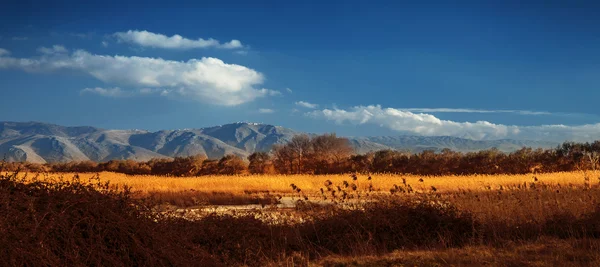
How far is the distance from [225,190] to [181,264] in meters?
16.9

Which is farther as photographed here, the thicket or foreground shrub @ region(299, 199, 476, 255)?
foreground shrub @ region(299, 199, 476, 255)

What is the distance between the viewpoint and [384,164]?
49.8 m

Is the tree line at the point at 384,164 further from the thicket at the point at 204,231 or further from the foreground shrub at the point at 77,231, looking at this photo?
the foreground shrub at the point at 77,231

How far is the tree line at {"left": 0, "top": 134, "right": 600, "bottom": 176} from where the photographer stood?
44.6 m

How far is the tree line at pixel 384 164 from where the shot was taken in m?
44.6

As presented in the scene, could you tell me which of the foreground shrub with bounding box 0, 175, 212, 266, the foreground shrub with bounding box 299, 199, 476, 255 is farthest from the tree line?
the foreground shrub with bounding box 0, 175, 212, 266

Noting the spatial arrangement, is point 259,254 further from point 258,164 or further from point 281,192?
point 258,164

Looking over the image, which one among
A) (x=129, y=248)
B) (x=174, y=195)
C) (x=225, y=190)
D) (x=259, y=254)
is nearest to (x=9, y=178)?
(x=129, y=248)

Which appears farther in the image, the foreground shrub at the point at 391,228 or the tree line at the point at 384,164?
the tree line at the point at 384,164

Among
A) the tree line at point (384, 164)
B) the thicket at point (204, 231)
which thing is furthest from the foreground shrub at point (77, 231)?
the tree line at point (384, 164)

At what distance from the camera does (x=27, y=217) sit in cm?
683

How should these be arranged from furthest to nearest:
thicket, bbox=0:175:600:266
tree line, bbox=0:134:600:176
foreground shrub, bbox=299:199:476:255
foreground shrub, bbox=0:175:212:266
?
tree line, bbox=0:134:600:176
foreground shrub, bbox=299:199:476:255
thicket, bbox=0:175:600:266
foreground shrub, bbox=0:175:212:266

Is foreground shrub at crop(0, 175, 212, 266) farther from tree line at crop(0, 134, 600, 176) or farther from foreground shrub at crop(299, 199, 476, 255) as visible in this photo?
tree line at crop(0, 134, 600, 176)

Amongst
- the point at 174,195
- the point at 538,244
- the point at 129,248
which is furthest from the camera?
the point at 174,195
